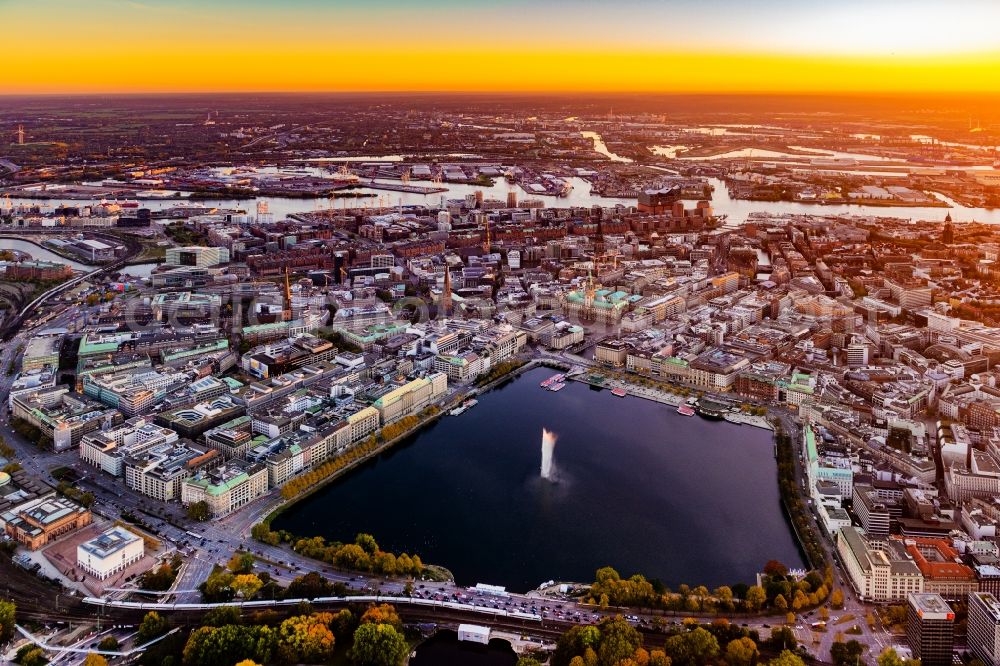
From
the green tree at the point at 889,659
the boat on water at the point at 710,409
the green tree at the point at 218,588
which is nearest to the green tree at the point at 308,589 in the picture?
the green tree at the point at 218,588

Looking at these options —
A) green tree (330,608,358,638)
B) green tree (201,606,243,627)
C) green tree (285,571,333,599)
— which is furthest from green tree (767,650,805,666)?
green tree (201,606,243,627)

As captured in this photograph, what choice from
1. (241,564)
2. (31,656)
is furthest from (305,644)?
(31,656)

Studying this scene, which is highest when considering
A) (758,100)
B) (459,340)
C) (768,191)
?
(758,100)

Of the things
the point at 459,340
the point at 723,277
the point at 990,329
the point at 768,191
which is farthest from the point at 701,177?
the point at 459,340

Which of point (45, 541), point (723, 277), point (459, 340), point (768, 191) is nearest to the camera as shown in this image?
point (45, 541)

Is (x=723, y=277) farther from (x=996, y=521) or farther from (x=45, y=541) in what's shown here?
(x=45, y=541)

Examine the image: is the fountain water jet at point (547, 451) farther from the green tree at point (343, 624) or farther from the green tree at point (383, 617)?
the green tree at point (343, 624)

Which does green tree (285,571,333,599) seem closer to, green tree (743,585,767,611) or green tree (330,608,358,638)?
green tree (330,608,358,638)

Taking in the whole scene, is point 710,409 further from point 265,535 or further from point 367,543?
point 265,535
